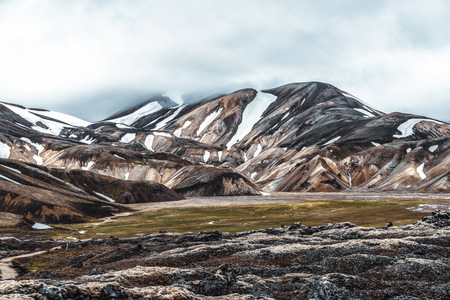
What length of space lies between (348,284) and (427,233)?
28413 mm

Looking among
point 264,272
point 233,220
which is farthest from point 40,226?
point 264,272

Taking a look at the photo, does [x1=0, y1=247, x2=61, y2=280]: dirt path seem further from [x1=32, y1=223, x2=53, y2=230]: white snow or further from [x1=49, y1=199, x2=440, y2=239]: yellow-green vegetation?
[x1=32, y1=223, x2=53, y2=230]: white snow

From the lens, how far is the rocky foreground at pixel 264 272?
27.6 meters

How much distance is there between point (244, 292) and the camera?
3175 cm

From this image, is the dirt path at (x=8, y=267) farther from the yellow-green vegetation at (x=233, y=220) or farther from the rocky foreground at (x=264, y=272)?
the yellow-green vegetation at (x=233, y=220)

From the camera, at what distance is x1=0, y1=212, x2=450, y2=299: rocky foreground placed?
27.6 m

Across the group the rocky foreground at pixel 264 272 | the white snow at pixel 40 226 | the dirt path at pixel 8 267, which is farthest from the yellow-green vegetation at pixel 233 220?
the rocky foreground at pixel 264 272

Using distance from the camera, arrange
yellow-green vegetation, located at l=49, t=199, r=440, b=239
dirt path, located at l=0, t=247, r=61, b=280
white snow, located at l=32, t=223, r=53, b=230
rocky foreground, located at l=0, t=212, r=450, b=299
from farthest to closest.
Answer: white snow, located at l=32, t=223, r=53, b=230 < yellow-green vegetation, located at l=49, t=199, r=440, b=239 < dirt path, located at l=0, t=247, r=61, b=280 < rocky foreground, located at l=0, t=212, r=450, b=299

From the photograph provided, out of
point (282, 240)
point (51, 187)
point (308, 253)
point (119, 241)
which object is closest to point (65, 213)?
point (51, 187)

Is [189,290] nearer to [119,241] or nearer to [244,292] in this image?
[244,292]

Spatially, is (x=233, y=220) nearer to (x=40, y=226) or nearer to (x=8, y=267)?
(x=40, y=226)

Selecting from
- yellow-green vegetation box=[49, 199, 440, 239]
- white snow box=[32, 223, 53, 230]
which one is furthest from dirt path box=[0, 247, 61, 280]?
white snow box=[32, 223, 53, 230]

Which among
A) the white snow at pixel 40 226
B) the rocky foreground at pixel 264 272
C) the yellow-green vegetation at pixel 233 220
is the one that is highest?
the rocky foreground at pixel 264 272

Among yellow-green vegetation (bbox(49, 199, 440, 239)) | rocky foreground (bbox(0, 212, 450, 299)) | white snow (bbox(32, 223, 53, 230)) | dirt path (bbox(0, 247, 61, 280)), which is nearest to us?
rocky foreground (bbox(0, 212, 450, 299))
